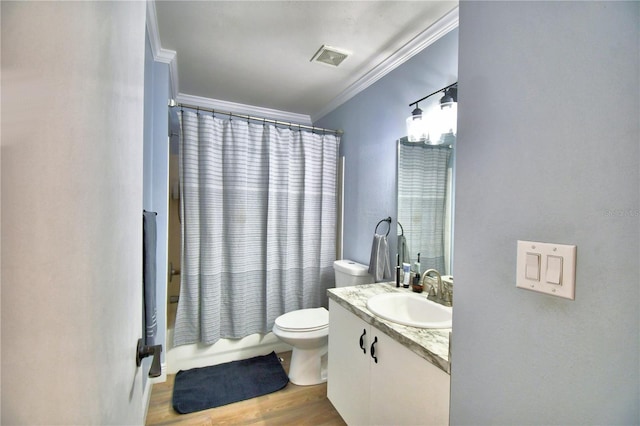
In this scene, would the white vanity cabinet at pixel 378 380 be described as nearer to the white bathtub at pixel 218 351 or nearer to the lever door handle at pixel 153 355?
the lever door handle at pixel 153 355

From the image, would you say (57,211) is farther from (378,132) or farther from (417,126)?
(378,132)

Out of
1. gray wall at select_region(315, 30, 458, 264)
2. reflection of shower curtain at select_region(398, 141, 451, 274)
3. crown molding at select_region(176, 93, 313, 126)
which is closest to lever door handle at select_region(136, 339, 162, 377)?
reflection of shower curtain at select_region(398, 141, 451, 274)

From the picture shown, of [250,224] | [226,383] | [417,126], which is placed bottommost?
[226,383]

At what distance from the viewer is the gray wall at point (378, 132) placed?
5.56 feet

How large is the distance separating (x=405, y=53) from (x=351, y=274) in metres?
1.64

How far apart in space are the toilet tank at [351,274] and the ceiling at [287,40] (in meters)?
1.51

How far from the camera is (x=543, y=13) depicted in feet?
1.99

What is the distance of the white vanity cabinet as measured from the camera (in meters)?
0.98

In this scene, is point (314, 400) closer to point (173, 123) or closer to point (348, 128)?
point (348, 128)

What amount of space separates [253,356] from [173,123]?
2.16m

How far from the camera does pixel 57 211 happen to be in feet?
1.26

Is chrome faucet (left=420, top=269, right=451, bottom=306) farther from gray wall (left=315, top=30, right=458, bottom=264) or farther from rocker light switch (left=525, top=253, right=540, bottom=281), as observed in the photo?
rocker light switch (left=525, top=253, right=540, bottom=281)

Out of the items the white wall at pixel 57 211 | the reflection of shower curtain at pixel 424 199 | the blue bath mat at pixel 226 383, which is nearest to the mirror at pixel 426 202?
the reflection of shower curtain at pixel 424 199

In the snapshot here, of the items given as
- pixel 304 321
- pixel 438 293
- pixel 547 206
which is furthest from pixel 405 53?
pixel 304 321
